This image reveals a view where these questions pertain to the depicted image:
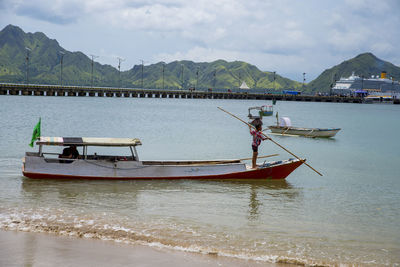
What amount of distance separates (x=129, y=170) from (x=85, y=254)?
8.82m

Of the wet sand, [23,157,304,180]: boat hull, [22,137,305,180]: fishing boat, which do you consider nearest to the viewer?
the wet sand

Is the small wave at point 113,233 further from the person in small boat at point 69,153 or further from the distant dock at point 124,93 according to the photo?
the distant dock at point 124,93

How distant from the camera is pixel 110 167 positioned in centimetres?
1870

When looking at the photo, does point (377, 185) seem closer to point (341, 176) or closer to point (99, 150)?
point (341, 176)

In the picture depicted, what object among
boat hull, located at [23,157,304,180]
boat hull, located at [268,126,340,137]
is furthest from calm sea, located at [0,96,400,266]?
boat hull, located at [268,126,340,137]

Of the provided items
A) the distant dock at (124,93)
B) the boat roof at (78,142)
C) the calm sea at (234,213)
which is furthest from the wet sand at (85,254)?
the distant dock at (124,93)

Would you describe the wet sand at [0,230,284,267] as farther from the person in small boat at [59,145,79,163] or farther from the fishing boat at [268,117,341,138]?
the fishing boat at [268,117,341,138]

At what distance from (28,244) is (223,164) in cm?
1035

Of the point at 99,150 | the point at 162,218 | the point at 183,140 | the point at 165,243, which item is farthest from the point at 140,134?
the point at 165,243

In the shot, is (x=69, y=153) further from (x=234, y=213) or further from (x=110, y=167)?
(x=234, y=213)

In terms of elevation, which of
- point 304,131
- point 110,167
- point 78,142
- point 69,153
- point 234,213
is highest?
point 78,142

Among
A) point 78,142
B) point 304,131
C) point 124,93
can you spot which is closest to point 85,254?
point 78,142

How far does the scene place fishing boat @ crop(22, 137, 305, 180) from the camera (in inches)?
725

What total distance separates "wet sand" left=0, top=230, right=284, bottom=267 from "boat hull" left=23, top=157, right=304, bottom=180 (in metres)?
7.32
